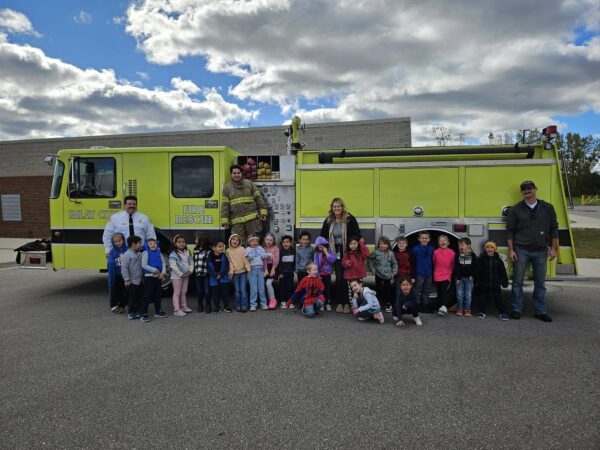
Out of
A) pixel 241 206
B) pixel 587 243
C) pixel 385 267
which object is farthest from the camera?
A: pixel 587 243

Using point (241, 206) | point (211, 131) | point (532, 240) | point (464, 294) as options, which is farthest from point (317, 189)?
point (211, 131)

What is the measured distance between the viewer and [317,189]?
622 cm

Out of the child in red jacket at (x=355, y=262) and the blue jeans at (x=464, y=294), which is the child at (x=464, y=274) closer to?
the blue jeans at (x=464, y=294)

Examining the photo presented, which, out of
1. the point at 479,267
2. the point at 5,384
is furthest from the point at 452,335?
the point at 5,384

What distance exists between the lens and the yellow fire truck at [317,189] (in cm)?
575

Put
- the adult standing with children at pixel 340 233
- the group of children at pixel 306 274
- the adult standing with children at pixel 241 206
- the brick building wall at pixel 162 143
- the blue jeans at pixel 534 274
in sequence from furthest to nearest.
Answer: the brick building wall at pixel 162 143 → the adult standing with children at pixel 241 206 → the adult standing with children at pixel 340 233 → the group of children at pixel 306 274 → the blue jeans at pixel 534 274

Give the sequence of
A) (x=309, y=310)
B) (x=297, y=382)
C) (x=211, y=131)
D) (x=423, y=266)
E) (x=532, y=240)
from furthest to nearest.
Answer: (x=211, y=131) → (x=423, y=266) → (x=309, y=310) → (x=532, y=240) → (x=297, y=382)

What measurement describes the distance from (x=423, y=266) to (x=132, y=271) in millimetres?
4083

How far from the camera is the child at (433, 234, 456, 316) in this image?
562cm

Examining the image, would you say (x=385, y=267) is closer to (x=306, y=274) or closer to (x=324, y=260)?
(x=324, y=260)

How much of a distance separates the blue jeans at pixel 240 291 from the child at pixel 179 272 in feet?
2.27

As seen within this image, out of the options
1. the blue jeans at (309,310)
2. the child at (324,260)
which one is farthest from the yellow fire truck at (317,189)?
the blue jeans at (309,310)

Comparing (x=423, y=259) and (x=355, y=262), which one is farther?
(x=355, y=262)

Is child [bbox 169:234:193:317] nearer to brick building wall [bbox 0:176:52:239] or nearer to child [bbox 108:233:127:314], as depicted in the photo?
child [bbox 108:233:127:314]
